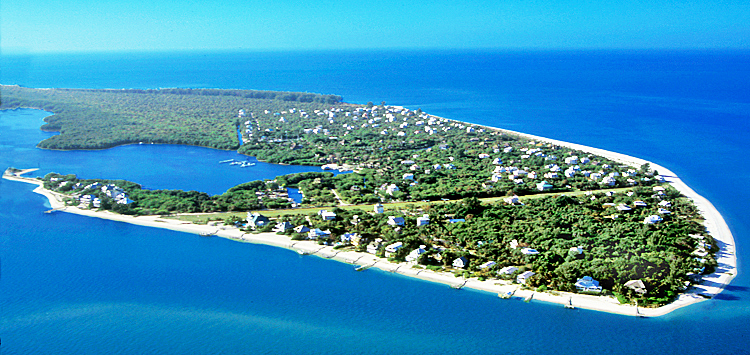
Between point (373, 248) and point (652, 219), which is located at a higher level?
point (652, 219)

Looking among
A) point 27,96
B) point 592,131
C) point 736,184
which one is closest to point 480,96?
point 592,131

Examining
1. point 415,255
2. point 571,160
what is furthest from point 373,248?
point 571,160

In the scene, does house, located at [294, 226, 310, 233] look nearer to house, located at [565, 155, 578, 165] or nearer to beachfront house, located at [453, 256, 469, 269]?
beachfront house, located at [453, 256, 469, 269]

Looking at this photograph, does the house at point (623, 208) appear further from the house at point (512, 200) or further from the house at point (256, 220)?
the house at point (256, 220)

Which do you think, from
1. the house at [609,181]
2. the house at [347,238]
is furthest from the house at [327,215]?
the house at [609,181]

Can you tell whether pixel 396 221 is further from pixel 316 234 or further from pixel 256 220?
pixel 256 220

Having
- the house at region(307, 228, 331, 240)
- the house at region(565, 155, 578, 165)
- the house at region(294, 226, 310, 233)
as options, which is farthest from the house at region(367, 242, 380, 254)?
the house at region(565, 155, 578, 165)
